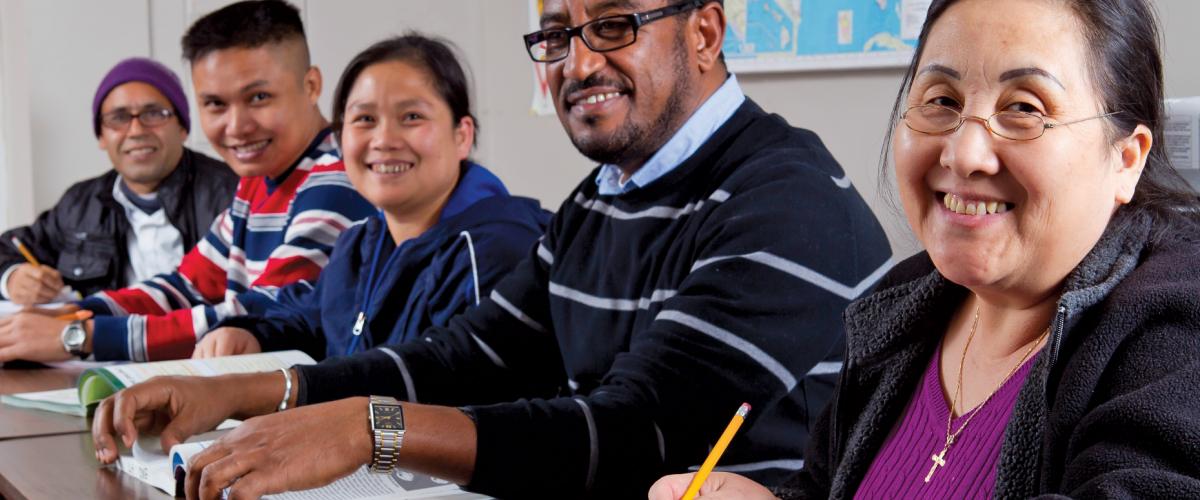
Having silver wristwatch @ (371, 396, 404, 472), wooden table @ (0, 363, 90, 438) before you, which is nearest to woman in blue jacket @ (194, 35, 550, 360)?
wooden table @ (0, 363, 90, 438)

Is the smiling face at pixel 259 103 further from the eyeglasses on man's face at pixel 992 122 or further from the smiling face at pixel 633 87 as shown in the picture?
the eyeglasses on man's face at pixel 992 122

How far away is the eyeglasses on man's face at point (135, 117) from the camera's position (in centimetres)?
371

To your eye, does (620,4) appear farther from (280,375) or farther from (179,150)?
(179,150)

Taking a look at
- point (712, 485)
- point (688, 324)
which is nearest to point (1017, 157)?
point (712, 485)

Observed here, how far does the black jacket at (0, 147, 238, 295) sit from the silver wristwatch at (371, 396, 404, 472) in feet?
7.78

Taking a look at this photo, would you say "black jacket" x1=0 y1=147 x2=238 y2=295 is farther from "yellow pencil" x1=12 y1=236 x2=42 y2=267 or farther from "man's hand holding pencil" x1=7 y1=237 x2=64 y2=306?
"man's hand holding pencil" x1=7 y1=237 x2=64 y2=306

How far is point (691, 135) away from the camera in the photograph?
66.7 inches

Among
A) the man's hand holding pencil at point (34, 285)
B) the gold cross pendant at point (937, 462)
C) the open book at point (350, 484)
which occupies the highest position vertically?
the gold cross pendant at point (937, 462)

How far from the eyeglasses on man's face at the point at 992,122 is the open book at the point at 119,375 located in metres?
1.26

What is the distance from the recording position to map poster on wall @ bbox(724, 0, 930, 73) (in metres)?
2.59

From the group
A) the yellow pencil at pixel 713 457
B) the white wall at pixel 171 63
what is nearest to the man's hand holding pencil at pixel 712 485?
the yellow pencil at pixel 713 457

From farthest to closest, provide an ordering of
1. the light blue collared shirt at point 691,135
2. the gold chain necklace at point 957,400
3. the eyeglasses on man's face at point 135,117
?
the eyeglasses on man's face at point 135,117 < the light blue collared shirt at point 691,135 < the gold chain necklace at point 957,400

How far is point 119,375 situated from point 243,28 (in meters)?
1.26

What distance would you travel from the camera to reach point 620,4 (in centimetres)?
170
